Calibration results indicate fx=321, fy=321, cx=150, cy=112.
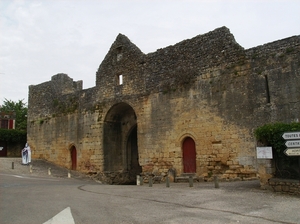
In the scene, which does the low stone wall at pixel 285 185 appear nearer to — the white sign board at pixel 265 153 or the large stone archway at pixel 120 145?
the white sign board at pixel 265 153

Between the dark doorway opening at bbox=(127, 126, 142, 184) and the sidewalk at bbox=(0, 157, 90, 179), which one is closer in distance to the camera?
the sidewalk at bbox=(0, 157, 90, 179)

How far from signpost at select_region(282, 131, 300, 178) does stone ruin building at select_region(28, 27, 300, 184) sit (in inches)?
40.1

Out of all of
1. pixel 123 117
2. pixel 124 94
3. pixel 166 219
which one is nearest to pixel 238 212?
pixel 166 219

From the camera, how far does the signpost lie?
8.69 metres

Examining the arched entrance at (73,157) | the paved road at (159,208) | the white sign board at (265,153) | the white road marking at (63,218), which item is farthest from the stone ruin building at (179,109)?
the white road marking at (63,218)

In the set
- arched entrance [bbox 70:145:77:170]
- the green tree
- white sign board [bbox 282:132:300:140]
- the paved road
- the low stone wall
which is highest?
the green tree

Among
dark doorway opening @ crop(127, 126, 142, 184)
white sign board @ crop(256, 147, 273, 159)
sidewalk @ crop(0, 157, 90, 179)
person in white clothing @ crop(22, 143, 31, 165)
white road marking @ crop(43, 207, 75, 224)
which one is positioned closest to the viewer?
white road marking @ crop(43, 207, 75, 224)

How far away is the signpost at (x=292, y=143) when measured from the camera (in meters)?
8.69

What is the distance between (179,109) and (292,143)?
7.00m

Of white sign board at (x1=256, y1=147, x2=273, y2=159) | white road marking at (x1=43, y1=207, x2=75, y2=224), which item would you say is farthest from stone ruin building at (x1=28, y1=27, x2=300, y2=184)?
white road marking at (x1=43, y1=207, x2=75, y2=224)

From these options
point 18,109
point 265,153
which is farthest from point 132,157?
point 18,109

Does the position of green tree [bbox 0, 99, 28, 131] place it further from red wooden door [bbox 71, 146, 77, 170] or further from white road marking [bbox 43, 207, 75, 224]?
white road marking [bbox 43, 207, 75, 224]

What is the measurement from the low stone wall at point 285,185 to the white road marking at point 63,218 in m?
5.81

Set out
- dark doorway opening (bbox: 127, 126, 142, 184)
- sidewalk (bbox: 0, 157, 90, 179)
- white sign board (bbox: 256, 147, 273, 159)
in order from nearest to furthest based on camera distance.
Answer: white sign board (bbox: 256, 147, 273, 159)
sidewalk (bbox: 0, 157, 90, 179)
dark doorway opening (bbox: 127, 126, 142, 184)
